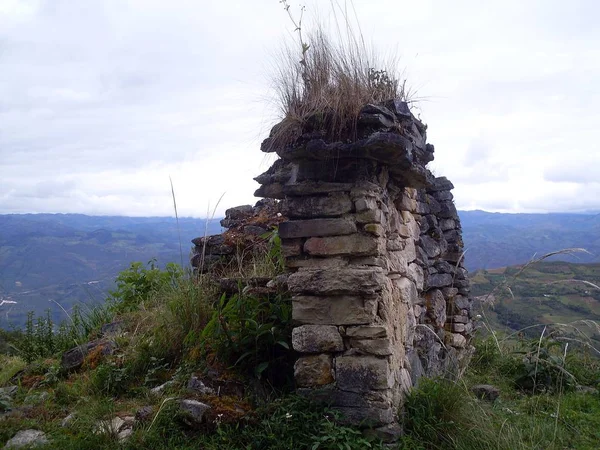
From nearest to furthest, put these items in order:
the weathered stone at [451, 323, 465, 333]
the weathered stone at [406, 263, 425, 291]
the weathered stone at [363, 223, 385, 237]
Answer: the weathered stone at [363, 223, 385, 237], the weathered stone at [406, 263, 425, 291], the weathered stone at [451, 323, 465, 333]

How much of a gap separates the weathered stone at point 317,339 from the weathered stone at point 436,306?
104 inches

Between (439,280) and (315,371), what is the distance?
3128mm

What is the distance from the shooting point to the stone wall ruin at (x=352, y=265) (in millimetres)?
3342

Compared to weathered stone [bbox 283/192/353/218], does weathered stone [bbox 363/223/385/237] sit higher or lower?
lower

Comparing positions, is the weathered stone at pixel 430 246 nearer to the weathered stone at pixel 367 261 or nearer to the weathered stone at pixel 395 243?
the weathered stone at pixel 395 243

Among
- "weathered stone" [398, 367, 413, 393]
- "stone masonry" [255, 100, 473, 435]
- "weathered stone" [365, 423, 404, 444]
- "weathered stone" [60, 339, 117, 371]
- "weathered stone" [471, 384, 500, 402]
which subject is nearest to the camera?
"weathered stone" [365, 423, 404, 444]

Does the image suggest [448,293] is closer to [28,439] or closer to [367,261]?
[367,261]

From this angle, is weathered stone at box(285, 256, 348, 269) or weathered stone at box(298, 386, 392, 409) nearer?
weathered stone at box(298, 386, 392, 409)

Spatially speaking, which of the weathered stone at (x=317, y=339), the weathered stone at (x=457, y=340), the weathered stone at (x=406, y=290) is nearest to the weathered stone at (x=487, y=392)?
the weathered stone at (x=457, y=340)

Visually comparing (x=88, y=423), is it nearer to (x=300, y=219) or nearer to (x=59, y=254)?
(x=300, y=219)

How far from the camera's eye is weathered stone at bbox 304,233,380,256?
11.4 feet

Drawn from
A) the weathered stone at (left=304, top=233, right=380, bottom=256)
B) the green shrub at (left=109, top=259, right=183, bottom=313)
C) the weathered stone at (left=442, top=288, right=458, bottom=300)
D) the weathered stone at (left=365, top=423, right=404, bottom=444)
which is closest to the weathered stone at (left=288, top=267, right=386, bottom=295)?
the weathered stone at (left=304, top=233, right=380, bottom=256)

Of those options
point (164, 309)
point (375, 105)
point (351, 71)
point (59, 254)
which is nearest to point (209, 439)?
point (164, 309)

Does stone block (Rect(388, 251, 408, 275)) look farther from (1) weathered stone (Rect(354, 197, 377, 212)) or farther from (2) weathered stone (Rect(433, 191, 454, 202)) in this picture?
(2) weathered stone (Rect(433, 191, 454, 202))
